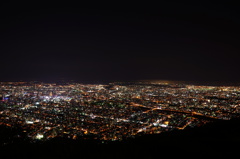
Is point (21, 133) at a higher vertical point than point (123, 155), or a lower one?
lower

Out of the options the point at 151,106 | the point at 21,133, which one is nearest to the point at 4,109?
the point at 21,133

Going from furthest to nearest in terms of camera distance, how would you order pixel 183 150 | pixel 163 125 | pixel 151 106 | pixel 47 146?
pixel 151 106
pixel 163 125
pixel 47 146
pixel 183 150

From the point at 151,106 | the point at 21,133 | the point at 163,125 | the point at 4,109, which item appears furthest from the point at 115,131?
the point at 4,109

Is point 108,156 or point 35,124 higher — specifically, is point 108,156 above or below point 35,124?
above

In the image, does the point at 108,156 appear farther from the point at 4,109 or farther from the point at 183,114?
the point at 4,109

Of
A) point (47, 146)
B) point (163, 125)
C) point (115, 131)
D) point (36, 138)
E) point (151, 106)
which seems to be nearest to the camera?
point (47, 146)

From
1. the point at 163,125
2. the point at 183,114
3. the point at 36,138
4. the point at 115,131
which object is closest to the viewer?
the point at 36,138

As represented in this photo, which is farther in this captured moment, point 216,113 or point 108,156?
point 216,113

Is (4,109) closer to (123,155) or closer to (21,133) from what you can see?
(21,133)

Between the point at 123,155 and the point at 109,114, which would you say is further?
the point at 109,114
